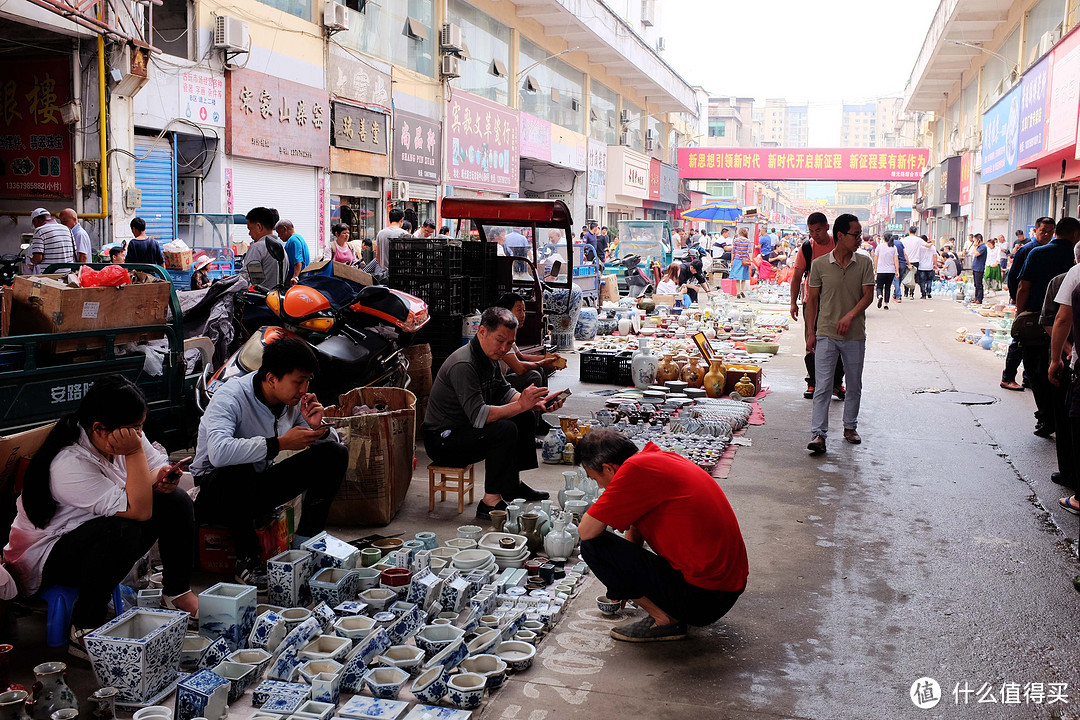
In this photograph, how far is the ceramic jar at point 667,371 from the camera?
10094mm

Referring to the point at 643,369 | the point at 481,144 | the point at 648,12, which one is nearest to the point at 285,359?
the point at 643,369

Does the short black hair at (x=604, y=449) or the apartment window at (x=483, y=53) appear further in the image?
the apartment window at (x=483, y=53)

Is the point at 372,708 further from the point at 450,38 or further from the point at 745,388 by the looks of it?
the point at 450,38

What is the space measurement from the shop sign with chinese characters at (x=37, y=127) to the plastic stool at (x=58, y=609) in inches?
361

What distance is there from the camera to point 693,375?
33.0 feet

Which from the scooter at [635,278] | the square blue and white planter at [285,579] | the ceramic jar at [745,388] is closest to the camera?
the square blue and white planter at [285,579]

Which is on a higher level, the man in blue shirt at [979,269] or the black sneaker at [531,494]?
the man in blue shirt at [979,269]

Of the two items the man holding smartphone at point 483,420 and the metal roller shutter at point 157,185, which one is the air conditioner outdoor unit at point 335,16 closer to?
the metal roller shutter at point 157,185

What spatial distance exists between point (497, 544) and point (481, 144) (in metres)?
19.2

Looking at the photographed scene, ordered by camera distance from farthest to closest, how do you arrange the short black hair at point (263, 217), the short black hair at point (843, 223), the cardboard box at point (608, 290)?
the cardboard box at point (608, 290) → the short black hair at point (263, 217) → the short black hair at point (843, 223)

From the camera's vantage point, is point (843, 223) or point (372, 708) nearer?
point (372, 708)

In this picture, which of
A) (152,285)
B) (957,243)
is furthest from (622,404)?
(957,243)

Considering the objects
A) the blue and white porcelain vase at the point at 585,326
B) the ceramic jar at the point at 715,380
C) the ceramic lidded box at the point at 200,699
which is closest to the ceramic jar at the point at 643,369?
the ceramic jar at the point at 715,380

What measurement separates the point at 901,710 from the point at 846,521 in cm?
241
